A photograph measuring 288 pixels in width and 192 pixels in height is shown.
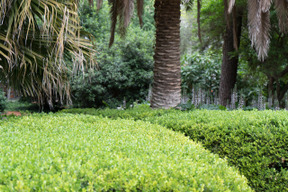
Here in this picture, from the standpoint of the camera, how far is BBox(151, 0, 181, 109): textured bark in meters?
6.58

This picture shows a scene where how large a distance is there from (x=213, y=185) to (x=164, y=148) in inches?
31.3

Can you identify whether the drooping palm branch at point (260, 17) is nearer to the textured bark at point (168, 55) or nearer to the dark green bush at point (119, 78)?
the textured bark at point (168, 55)

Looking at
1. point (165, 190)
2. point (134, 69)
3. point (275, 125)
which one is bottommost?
point (165, 190)

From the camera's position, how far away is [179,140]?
3336 millimetres

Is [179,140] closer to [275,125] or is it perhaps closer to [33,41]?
[275,125]

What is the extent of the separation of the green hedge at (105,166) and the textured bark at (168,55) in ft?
11.8

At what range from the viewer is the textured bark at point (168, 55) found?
658 cm

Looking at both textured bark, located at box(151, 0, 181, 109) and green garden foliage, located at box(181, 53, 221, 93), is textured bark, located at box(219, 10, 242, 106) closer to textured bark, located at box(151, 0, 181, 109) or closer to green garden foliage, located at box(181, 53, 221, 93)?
green garden foliage, located at box(181, 53, 221, 93)

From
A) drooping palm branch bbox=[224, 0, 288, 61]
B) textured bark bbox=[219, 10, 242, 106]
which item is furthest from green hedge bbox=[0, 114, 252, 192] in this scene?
textured bark bbox=[219, 10, 242, 106]

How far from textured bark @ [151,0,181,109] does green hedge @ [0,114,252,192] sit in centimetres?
360

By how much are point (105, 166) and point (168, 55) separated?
4888 millimetres

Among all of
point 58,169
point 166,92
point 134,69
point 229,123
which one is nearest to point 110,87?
point 134,69

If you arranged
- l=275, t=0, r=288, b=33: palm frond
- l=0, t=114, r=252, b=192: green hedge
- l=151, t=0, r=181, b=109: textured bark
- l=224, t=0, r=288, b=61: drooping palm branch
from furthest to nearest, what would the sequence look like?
l=151, t=0, r=181, b=109: textured bark → l=275, t=0, r=288, b=33: palm frond → l=224, t=0, r=288, b=61: drooping palm branch → l=0, t=114, r=252, b=192: green hedge

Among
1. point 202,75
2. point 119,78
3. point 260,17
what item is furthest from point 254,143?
point 202,75
